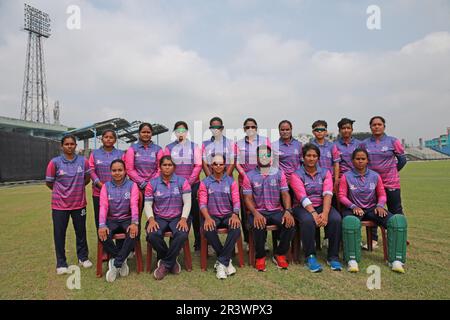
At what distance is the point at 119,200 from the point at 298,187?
2.31 meters

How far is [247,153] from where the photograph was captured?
4340 mm

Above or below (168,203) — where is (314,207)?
below

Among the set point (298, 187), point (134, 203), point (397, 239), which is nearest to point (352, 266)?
point (397, 239)

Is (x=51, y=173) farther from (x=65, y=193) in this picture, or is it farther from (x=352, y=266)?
(x=352, y=266)

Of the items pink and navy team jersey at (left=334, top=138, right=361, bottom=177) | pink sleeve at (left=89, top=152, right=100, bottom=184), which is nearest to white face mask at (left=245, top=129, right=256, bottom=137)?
pink and navy team jersey at (left=334, top=138, right=361, bottom=177)

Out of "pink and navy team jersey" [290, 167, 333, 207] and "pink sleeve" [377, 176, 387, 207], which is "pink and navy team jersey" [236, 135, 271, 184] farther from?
"pink sleeve" [377, 176, 387, 207]

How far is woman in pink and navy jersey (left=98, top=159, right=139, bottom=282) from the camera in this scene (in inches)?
134

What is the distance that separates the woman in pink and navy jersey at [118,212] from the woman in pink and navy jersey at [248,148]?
1541 mm

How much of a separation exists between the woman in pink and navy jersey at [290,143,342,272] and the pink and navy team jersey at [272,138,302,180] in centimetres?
24

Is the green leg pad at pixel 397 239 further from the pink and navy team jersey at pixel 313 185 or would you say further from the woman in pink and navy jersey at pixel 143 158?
the woman in pink and navy jersey at pixel 143 158

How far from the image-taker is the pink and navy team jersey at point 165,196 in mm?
3695

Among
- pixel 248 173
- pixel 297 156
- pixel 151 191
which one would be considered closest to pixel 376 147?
pixel 297 156

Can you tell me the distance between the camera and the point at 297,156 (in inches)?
165

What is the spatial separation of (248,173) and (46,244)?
365 centimetres
